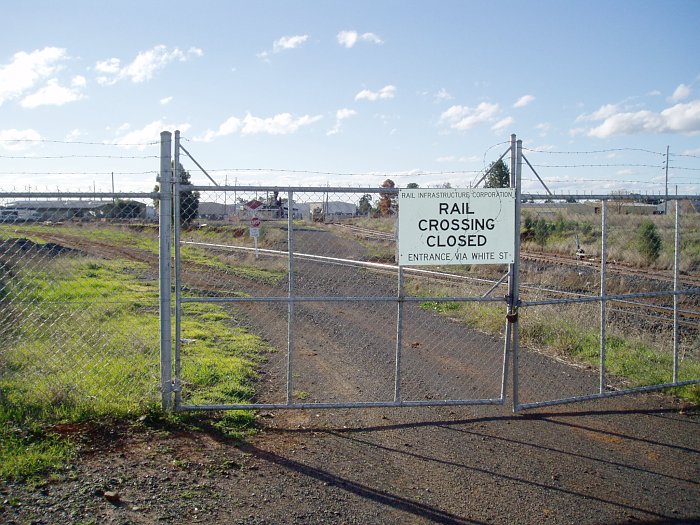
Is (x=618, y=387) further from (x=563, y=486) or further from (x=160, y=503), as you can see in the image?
(x=160, y=503)

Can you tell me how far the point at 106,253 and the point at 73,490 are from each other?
55.3 feet

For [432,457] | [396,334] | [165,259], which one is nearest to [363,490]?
[432,457]

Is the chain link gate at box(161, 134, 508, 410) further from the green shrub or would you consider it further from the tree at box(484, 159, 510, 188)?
the green shrub

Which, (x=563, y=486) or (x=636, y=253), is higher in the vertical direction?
(x=636, y=253)

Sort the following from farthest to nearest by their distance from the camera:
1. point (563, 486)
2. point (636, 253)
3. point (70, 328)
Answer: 1. point (636, 253)
2. point (70, 328)
3. point (563, 486)

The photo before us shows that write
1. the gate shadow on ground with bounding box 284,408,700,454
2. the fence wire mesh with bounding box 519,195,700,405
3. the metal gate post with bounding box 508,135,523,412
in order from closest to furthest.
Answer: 1. the gate shadow on ground with bounding box 284,408,700,454
2. the metal gate post with bounding box 508,135,523,412
3. the fence wire mesh with bounding box 519,195,700,405

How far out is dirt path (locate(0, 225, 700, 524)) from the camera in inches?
181

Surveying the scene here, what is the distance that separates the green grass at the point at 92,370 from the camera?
5605 millimetres

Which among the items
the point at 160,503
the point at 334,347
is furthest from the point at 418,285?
the point at 160,503

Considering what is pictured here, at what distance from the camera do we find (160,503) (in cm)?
461

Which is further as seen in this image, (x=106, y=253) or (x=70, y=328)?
(x=106, y=253)

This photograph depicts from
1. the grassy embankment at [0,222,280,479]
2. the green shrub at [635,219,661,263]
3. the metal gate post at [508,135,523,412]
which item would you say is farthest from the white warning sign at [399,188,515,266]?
the green shrub at [635,219,661,263]

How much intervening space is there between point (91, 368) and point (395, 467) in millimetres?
4085

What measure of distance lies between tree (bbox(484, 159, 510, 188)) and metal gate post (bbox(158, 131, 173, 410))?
3.33 meters
